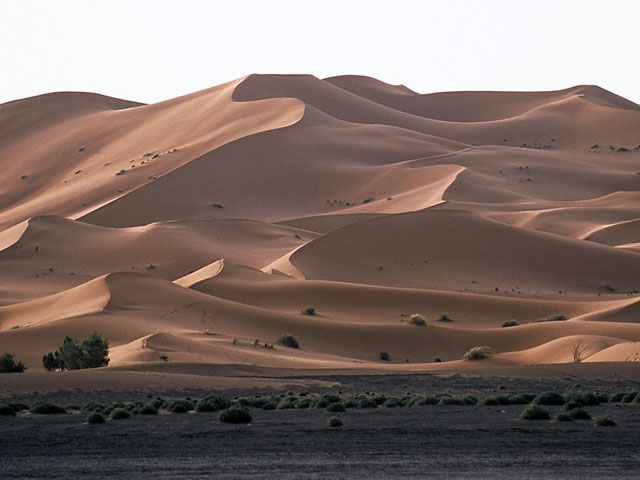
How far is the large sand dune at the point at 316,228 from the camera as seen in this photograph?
40125mm

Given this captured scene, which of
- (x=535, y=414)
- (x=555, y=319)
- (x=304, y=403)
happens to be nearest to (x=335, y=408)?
(x=304, y=403)

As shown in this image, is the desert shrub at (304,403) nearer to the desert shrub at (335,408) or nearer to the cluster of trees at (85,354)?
the desert shrub at (335,408)

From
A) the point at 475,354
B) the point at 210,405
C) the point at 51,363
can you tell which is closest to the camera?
the point at 210,405

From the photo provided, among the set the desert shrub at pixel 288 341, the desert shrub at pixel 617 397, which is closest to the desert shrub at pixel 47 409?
the desert shrub at pixel 617 397

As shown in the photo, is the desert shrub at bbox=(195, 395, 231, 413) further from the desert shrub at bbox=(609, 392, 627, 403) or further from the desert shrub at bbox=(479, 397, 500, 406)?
the desert shrub at bbox=(609, 392, 627, 403)

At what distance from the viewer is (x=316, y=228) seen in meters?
71.3

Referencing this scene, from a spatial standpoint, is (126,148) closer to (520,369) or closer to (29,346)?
(29,346)

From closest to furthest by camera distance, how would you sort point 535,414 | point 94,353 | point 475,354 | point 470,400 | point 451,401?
point 535,414 < point 451,401 < point 470,400 < point 94,353 < point 475,354

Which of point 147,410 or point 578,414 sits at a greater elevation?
point 147,410

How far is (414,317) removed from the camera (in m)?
42.2

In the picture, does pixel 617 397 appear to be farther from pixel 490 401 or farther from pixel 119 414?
→ pixel 119 414

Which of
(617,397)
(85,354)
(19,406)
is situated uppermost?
(19,406)

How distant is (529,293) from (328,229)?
21.0 meters

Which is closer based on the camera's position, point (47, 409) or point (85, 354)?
point (47, 409)
